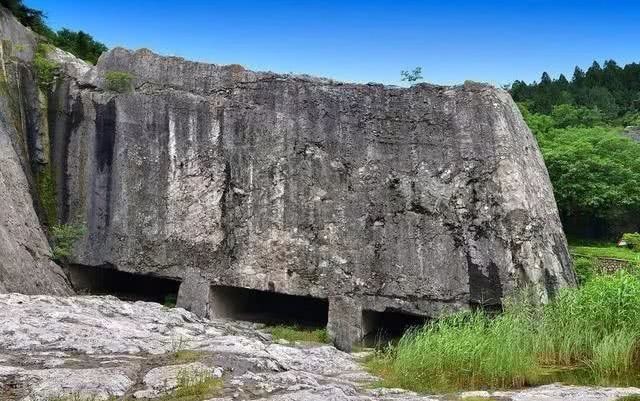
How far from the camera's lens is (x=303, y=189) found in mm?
10672

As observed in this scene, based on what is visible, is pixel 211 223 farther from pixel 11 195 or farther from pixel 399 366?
pixel 399 366

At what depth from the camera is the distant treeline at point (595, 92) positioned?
119 feet

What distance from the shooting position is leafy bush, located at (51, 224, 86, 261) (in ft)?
37.4

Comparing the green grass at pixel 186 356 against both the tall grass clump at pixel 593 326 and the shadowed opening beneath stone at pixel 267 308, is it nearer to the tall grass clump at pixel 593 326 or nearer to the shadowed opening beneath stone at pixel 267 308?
the tall grass clump at pixel 593 326

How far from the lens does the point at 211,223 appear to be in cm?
1101

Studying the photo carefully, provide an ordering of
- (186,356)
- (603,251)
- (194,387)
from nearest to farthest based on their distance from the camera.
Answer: (194,387) < (186,356) < (603,251)

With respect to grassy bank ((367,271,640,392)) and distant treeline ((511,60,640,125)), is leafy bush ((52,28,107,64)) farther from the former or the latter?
distant treeline ((511,60,640,125))

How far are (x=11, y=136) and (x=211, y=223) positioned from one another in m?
3.82

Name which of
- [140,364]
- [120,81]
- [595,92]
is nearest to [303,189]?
[120,81]

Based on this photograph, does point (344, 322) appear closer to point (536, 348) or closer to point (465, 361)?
point (536, 348)

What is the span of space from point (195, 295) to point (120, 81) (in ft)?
13.2

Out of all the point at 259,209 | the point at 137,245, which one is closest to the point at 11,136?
the point at 137,245

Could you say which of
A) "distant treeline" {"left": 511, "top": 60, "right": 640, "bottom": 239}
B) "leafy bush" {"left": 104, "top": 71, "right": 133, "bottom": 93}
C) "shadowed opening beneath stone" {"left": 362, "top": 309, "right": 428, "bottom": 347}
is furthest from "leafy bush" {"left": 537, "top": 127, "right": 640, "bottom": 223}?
"leafy bush" {"left": 104, "top": 71, "right": 133, "bottom": 93}

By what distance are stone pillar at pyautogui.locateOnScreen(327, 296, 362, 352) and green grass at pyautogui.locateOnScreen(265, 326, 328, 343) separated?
0.67 ft
